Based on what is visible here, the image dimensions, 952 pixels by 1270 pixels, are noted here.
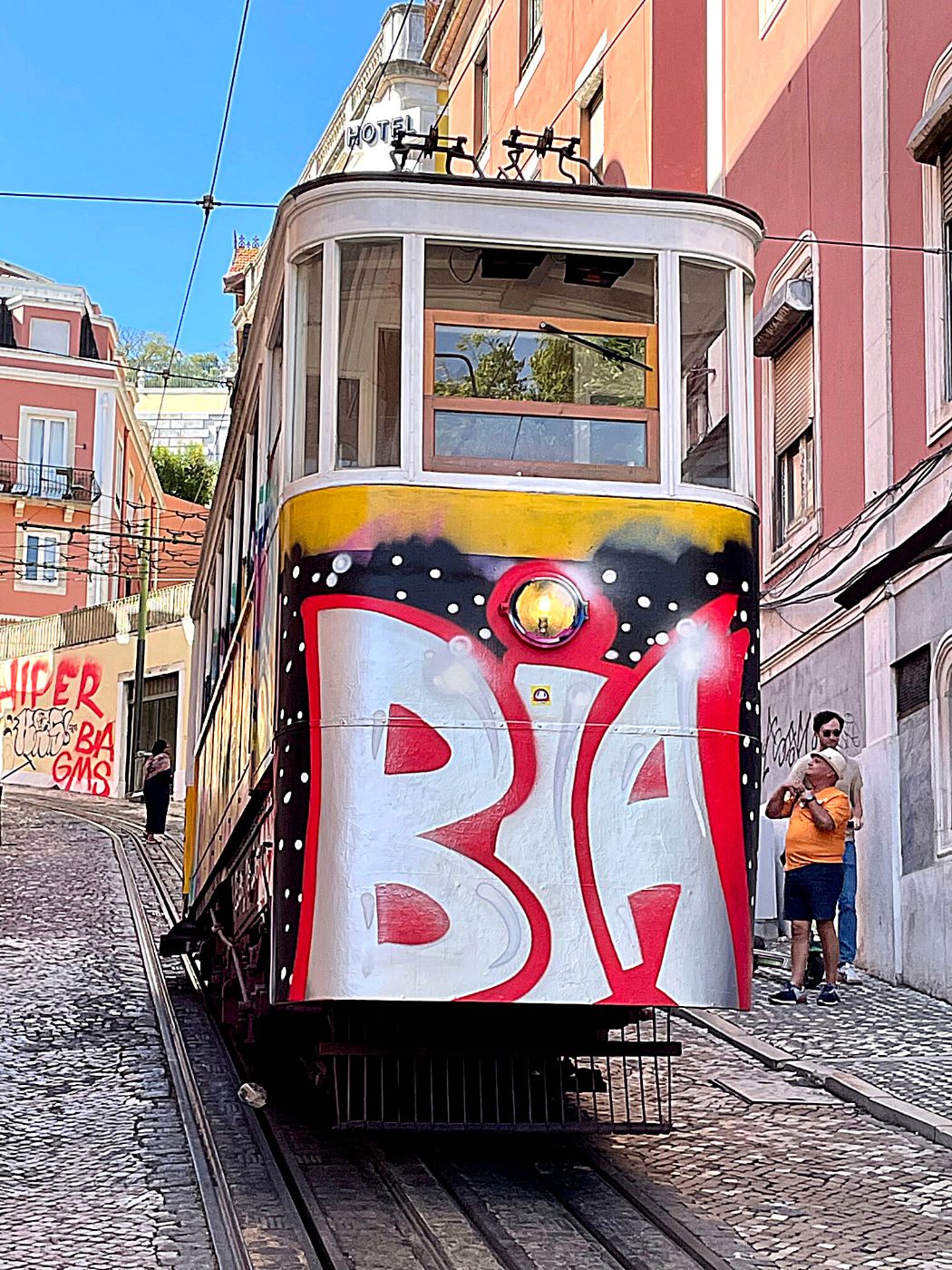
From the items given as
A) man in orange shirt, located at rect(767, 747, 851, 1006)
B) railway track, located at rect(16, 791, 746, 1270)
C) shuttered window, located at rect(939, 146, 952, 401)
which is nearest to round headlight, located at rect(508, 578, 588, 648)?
railway track, located at rect(16, 791, 746, 1270)

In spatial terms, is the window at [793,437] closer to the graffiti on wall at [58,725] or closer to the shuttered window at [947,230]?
the shuttered window at [947,230]

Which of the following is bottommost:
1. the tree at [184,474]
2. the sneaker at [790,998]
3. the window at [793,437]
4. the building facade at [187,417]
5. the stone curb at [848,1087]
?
the stone curb at [848,1087]

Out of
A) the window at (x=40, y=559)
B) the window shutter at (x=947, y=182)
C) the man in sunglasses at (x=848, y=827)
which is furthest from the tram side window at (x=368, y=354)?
the window at (x=40, y=559)

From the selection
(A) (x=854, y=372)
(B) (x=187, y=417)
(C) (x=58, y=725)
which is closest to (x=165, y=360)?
(B) (x=187, y=417)

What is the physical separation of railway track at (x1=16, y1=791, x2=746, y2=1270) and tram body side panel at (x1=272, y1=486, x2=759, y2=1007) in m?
0.84

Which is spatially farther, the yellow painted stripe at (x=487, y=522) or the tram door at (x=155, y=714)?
the tram door at (x=155, y=714)

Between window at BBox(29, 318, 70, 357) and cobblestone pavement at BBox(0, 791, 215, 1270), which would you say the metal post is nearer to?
Result: window at BBox(29, 318, 70, 357)

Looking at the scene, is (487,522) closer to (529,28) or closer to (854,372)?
(854,372)

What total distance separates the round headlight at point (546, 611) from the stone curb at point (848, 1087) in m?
1.84

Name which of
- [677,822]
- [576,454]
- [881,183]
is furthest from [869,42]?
[677,822]

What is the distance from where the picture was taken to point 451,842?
7.00 m

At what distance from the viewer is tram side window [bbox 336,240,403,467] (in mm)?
7445

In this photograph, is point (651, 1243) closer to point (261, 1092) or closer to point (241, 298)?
point (261, 1092)

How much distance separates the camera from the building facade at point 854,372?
1290 cm
